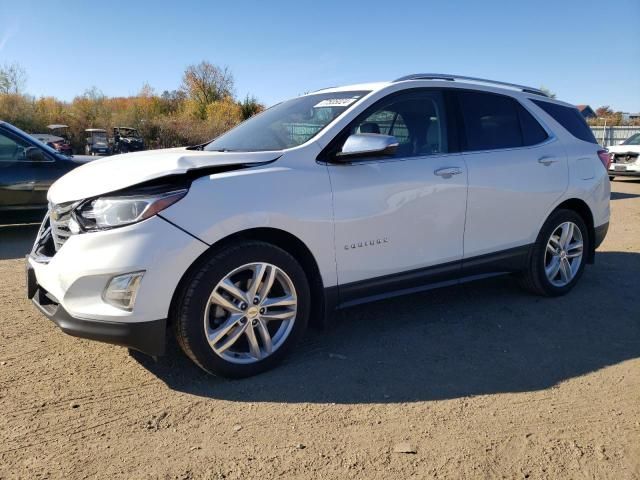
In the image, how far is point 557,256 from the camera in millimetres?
4855

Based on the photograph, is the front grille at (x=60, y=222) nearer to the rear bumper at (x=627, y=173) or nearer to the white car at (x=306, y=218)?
the white car at (x=306, y=218)

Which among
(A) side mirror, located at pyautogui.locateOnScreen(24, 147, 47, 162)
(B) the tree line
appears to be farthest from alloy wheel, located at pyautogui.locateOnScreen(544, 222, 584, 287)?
(B) the tree line

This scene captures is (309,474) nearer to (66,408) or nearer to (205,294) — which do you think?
(205,294)

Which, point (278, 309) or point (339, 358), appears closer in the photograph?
point (278, 309)

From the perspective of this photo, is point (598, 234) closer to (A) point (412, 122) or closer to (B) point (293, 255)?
(A) point (412, 122)

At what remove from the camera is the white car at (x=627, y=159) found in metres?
16.0

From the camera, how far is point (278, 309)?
11.0ft

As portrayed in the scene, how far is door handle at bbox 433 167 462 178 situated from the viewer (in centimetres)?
390

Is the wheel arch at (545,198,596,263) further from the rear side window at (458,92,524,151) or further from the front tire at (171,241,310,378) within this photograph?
the front tire at (171,241,310,378)

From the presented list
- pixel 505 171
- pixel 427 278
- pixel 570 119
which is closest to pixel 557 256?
pixel 505 171

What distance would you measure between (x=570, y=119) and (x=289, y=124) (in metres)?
2.82

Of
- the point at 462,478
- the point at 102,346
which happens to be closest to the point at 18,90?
the point at 102,346

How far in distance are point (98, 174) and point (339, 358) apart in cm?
193

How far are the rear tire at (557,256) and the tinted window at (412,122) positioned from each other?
140 centimetres
